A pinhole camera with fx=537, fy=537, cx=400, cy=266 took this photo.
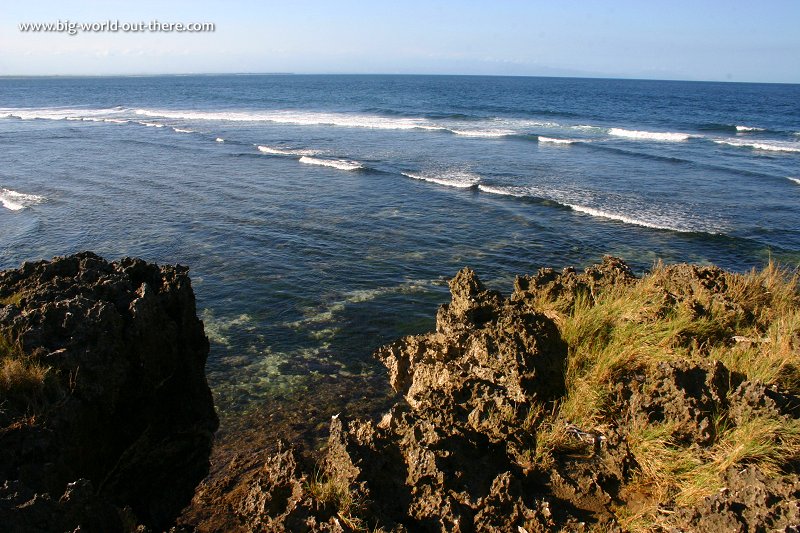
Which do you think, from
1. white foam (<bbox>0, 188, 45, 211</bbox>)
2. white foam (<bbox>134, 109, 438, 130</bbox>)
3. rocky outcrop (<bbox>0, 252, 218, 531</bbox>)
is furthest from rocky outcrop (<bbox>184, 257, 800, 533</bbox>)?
white foam (<bbox>134, 109, 438, 130</bbox>)

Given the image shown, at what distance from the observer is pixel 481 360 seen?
6684mm

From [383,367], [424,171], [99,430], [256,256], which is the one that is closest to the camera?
[99,430]

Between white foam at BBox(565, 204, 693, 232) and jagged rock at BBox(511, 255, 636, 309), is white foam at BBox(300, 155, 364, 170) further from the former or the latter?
jagged rock at BBox(511, 255, 636, 309)

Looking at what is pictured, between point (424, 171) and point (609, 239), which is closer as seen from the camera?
point (609, 239)

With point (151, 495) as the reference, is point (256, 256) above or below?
above

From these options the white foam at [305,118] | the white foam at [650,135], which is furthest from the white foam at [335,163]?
the white foam at [650,135]

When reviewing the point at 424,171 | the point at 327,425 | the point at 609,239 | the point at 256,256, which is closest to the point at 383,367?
the point at 327,425

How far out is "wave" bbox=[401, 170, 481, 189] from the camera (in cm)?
2472

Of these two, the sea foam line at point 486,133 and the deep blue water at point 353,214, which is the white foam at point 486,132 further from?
the deep blue water at point 353,214

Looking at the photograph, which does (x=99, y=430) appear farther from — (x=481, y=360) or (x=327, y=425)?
(x=481, y=360)

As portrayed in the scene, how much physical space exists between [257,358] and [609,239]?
40.9 feet

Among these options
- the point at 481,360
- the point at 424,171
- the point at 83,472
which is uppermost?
the point at 424,171

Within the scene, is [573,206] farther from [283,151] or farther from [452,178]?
[283,151]

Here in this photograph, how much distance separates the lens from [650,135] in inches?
1692
